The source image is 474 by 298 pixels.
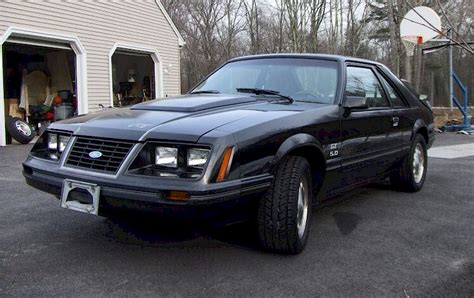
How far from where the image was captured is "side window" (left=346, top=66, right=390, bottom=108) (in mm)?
4527

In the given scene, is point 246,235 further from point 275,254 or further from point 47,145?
point 47,145

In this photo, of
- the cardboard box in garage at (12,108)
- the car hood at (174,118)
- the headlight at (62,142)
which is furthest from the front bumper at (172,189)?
the cardboard box in garage at (12,108)

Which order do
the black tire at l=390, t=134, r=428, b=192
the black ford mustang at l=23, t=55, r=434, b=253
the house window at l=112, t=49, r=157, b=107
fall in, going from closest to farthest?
the black ford mustang at l=23, t=55, r=434, b=253 < the black tire at l=390, t=134, r=428, b=192 < the house window at l=112, t=49, r=157, b=107

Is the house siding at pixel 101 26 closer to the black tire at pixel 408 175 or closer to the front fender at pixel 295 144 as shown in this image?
the black tire at pixel 408 175

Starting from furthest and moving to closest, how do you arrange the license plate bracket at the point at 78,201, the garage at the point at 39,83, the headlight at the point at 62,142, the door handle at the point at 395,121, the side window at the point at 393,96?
1. the garage at the point at 39,83
2. the side window at the point at 393,96
3. the door handle at the point at 395,121
4. the headlight at the point at 62,142
5. the license plate bracket at the point at 78,201

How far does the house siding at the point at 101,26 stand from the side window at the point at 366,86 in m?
9.12

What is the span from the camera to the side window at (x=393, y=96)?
5.29m

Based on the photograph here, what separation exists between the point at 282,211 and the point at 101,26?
483 inches

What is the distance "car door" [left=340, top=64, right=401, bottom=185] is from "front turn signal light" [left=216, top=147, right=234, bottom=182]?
1.48 metres

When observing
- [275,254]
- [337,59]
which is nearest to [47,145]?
[275,254]

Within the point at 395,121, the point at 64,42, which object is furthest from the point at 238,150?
the point at 64,42

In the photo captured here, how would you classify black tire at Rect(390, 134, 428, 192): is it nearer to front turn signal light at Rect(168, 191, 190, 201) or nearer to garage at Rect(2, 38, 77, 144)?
front turn signal light at Rect(168, 191, 190, 201)

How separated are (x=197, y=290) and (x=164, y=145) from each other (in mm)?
905

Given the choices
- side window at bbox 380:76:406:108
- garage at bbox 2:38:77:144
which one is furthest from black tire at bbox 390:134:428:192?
garage at bbox 2:38:77:144
